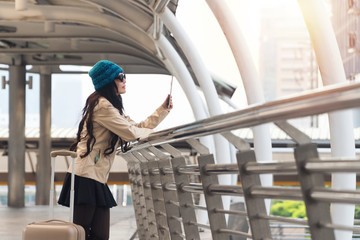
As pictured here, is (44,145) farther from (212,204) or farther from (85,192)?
(212,204)

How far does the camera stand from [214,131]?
8.70 ft

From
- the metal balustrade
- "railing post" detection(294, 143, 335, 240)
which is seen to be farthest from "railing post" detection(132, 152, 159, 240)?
"railing post" detection(294, 143, 335, 240)

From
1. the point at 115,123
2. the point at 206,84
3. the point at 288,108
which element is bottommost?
the point at 288,108

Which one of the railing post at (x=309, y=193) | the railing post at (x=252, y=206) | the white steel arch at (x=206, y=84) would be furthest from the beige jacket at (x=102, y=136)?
the white steel arch at (x=206, y=84)

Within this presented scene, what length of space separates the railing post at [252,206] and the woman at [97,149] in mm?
1879

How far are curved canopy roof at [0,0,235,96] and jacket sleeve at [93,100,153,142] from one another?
558 centimetres

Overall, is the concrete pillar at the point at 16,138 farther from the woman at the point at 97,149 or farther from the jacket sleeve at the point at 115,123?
the jacket sleeve at the point at 115,123

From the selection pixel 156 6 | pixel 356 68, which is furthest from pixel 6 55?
pixel 356 68

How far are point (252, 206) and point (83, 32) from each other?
15388 millimetres

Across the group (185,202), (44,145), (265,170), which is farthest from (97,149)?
(44,145)

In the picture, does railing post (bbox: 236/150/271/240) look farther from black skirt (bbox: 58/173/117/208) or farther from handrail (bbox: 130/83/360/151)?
black skirt (bbox: 58/173/117/208)

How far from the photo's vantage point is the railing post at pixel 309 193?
1.89m

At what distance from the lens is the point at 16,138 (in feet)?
68.2

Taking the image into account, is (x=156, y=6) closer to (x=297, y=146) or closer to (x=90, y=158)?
(x=90, y=158)
